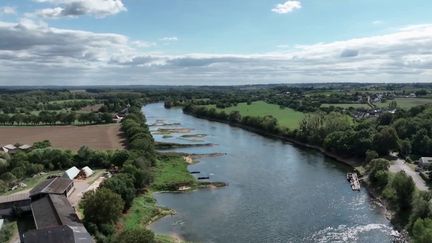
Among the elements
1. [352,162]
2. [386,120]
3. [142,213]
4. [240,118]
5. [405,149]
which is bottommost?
[352,162]

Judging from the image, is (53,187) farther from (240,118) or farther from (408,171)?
(240,118)

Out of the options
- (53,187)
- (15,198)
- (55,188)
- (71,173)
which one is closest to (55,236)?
(15,198)

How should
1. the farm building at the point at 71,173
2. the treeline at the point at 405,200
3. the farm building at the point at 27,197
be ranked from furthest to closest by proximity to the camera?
1. the farm building at the point at 71,173
2. the farm building at the point at 27,197
3. the treeline at the point at 405,200

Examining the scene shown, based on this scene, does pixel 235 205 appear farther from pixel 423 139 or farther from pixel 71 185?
pixel 423 139

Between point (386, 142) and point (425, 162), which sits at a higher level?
point (386, 142)

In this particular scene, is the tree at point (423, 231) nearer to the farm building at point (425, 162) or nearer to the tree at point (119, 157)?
the farm building at point (425, 162)

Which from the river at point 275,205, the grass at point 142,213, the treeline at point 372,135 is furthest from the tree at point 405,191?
the grass at point 142,213

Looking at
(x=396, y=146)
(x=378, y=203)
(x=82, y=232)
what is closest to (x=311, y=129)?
(x=396, y=146)
